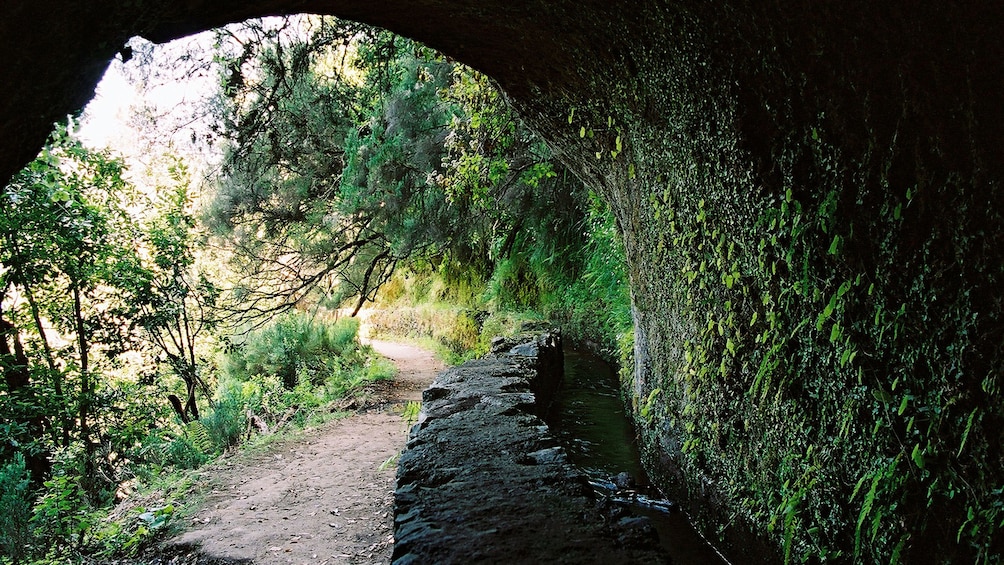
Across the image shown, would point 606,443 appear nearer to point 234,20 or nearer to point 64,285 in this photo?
point 234,20

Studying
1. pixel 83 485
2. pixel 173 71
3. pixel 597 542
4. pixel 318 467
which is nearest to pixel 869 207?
pixel 597 542

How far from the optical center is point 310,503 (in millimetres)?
4801

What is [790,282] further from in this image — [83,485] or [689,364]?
[83,485]

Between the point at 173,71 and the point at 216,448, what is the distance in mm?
4885

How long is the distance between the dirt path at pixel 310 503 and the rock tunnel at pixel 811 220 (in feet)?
8.58

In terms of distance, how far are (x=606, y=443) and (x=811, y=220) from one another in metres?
3.55

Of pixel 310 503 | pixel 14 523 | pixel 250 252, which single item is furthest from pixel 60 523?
pixel 250 252

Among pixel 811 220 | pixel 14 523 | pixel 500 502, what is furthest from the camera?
pixel 14 523

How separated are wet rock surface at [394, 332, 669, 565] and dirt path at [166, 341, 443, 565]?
1119mm

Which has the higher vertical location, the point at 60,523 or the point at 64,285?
the point at 64,285

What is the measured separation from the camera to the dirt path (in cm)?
391

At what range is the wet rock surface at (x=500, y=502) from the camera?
2.00 m

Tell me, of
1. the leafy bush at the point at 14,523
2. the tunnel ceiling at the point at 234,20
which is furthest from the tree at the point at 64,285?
the tunnel ceiling at the point at 234,20

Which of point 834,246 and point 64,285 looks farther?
point 64,285
